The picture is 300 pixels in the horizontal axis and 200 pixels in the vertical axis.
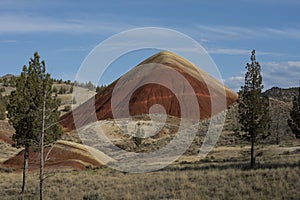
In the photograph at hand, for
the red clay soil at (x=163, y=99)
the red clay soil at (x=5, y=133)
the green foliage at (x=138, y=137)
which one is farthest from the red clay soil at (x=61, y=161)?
the red clay soil at (x=163, y=99)

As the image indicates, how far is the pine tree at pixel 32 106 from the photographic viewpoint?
22297mm

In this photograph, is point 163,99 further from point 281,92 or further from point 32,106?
point 32,106

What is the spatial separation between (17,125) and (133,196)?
8.64 metres

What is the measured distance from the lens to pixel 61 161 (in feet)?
123

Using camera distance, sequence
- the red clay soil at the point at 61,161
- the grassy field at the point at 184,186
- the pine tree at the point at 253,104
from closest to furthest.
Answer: the grassy field at the point at 184,186
the pine tree at the point at 253,104
the red clay soil at the point at 61,161

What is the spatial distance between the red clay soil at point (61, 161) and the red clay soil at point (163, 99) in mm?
27610

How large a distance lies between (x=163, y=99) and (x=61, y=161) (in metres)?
40.0

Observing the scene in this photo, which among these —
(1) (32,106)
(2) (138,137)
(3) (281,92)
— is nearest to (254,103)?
(1) (32,106)

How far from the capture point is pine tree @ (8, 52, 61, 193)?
2230 cm

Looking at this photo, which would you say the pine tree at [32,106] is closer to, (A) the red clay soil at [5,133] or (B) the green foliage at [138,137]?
(B) the green foliage at [138,137]

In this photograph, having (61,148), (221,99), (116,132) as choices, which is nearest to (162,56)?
(221,99)

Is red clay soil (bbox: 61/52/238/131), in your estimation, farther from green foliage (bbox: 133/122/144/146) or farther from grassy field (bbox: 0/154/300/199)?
grassy field (bbox: 0/154/300/199)

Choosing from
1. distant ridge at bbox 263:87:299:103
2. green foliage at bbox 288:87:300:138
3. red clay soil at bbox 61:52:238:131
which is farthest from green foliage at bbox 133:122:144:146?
distant ridge at bbox 263:87:299:103

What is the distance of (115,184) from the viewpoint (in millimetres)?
23188
